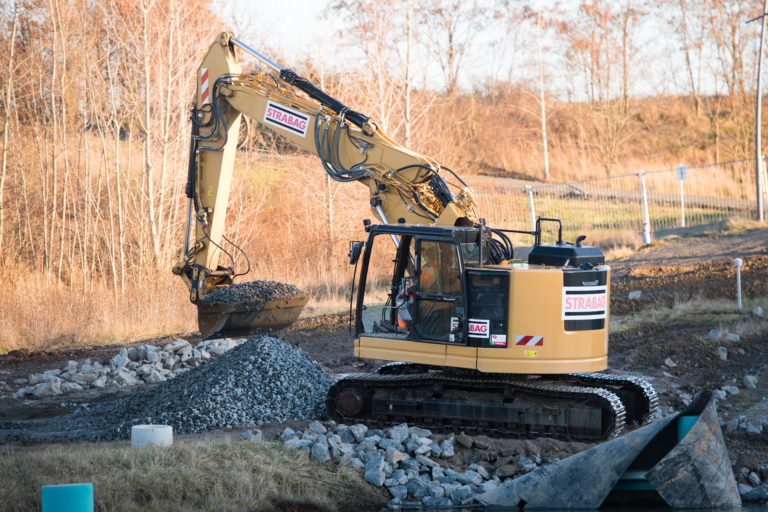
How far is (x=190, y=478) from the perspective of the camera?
23.1 ft

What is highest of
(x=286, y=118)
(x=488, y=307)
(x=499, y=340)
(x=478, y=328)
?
(x=286, y=118)

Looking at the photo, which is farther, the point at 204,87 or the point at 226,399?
the point at 204,87

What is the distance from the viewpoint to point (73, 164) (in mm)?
21359

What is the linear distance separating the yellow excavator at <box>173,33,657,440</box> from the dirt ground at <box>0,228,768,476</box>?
0.56m

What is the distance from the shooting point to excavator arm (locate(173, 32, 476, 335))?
371 inches

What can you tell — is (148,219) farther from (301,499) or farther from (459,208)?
(301,499)

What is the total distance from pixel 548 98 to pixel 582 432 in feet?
117

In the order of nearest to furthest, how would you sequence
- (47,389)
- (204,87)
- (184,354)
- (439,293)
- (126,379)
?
(439,293) < (47,389) < (204,87) < (126,379) < (184,354)

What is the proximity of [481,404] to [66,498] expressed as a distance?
15.1 ft

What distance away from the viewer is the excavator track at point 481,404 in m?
8.57

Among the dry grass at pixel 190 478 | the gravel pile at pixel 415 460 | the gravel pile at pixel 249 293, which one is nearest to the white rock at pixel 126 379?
the gravel pile at pixel 249 293

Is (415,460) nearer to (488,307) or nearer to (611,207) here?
(488,307)

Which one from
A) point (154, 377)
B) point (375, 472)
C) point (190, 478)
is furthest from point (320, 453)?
point (154, 377)

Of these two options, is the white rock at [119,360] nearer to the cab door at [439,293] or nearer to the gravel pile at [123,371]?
the gravel pile at [123,371]
